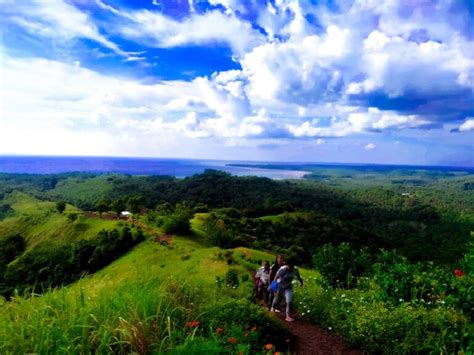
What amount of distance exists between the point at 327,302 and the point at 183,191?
12623 centimetres

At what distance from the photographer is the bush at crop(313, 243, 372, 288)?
38.5 ft

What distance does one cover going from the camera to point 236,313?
6172mm

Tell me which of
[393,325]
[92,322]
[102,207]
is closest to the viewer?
[92,322]

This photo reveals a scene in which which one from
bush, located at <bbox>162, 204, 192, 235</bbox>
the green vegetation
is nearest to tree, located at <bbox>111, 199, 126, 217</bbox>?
the green vegetation

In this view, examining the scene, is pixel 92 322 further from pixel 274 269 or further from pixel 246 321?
pixel 274 269

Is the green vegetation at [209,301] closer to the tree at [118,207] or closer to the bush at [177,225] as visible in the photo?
the bush at [177,225]

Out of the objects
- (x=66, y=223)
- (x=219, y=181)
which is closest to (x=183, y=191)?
(x=219, y=181)

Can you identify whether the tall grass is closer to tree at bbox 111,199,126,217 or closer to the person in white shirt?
the person in white shirt

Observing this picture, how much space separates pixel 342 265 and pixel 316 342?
3.80 metres

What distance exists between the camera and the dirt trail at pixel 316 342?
768cm

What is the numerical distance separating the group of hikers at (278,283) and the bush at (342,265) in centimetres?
158

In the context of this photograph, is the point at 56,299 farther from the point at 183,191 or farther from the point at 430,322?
the point at 183,191

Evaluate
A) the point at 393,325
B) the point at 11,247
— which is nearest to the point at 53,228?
the point at 11,247

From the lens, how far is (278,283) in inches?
400
